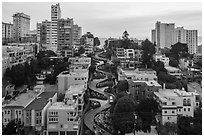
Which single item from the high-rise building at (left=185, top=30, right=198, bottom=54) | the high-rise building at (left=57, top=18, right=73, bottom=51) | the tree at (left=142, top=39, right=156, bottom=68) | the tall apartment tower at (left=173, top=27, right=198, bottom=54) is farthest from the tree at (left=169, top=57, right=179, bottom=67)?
the high-rise building at (left=185, top=30, right=198, bottom=54)

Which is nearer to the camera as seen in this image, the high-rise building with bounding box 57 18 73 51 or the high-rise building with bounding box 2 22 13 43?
the high-rise building with bounding box 57 18 73 51

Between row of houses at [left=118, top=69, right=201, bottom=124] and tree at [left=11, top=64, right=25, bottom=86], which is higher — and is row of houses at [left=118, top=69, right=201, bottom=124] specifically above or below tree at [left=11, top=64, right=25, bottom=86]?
below

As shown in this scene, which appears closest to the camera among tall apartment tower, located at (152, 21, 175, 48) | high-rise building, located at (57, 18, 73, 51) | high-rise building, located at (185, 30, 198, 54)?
high-rise building, located at (57, 18, 73, 51)

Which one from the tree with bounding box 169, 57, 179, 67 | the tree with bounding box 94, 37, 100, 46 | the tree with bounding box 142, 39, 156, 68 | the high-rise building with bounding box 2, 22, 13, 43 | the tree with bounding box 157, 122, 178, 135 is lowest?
the tree with bounding box 157, 122, 178, 135

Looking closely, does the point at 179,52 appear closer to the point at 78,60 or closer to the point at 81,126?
the point at 78,60

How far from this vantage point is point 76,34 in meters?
11.8

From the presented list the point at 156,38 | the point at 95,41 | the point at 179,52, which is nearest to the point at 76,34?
the point at 95,41

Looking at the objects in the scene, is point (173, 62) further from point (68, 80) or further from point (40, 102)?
point (40, 102)

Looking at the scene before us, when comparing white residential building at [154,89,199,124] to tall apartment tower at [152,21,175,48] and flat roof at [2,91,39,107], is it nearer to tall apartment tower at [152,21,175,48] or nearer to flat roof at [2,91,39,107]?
flat roof at [2,91,39,107]

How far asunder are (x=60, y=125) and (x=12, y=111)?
2.35 ft

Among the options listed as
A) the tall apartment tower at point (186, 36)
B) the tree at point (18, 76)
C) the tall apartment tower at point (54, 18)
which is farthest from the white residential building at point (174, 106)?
the tall apartment tower at point (186, 36)

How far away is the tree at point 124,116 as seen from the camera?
351 centimetres

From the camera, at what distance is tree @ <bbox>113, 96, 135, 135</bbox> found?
11.5 ft

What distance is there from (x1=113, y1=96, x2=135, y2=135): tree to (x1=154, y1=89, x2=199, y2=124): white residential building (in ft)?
1.49
